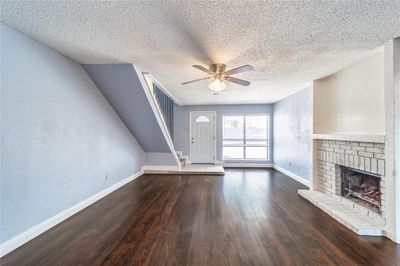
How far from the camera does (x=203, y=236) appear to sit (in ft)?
7.15

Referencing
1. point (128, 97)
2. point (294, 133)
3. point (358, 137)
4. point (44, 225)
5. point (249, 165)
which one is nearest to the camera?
point (44, 225)

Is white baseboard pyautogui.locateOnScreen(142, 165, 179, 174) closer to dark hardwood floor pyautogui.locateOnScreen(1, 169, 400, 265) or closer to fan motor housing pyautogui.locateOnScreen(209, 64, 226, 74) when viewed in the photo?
dark hardwood floor pyautogui.locateOnScreen(1, 169, 400, 265)

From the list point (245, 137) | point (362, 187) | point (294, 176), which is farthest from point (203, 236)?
point (245, 137)

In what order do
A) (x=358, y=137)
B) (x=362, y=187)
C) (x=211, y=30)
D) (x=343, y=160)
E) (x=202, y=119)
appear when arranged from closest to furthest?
(x=211, y=30) < (x=358, y=137) < (x=362, y=187) < (x=343, y=160) < (x=202, y=119)

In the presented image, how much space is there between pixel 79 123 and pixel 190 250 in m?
2.53

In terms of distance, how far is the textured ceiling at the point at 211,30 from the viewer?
5.20ft

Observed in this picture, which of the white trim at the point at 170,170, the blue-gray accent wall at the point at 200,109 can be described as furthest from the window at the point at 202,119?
the white trim at the point at 170,170

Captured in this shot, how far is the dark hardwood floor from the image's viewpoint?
5.93 ft

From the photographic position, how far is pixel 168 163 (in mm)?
5742

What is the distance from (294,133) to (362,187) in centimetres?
Answer: 212

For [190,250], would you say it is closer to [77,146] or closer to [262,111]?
[77,146]

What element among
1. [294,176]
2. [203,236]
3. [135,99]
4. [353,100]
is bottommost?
[203,236]

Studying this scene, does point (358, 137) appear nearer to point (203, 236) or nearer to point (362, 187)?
point (362, 187)

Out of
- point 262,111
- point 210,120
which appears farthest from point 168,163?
point 262,111
